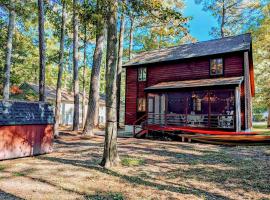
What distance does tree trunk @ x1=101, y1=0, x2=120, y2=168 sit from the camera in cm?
827

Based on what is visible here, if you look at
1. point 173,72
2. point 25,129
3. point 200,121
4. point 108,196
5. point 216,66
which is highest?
point 216,66

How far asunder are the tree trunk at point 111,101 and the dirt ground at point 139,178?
1.42 feet

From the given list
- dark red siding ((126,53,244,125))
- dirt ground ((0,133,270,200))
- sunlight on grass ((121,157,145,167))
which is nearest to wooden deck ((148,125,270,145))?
dirt ground ((0,133,270,200))

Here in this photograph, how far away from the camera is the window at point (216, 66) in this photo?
64.5ft

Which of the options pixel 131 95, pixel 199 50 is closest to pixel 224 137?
pixel 199 50

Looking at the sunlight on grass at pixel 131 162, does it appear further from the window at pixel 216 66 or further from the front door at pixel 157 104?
the front door at pixel 157 104

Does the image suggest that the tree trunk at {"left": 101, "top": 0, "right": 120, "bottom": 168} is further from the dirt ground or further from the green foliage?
the green foliage

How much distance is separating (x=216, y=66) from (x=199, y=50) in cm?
252

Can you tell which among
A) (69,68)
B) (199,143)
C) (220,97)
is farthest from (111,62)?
(69,68)

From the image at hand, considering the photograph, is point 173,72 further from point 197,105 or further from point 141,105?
point 141,105

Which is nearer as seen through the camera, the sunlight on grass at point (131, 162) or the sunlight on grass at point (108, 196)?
the sunlight on grass at point (108, 196)

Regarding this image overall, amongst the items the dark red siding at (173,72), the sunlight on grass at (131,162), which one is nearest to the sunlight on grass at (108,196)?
the sunlight on grass at (131,162)

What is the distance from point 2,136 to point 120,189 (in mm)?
5107

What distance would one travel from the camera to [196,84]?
18.5 m
